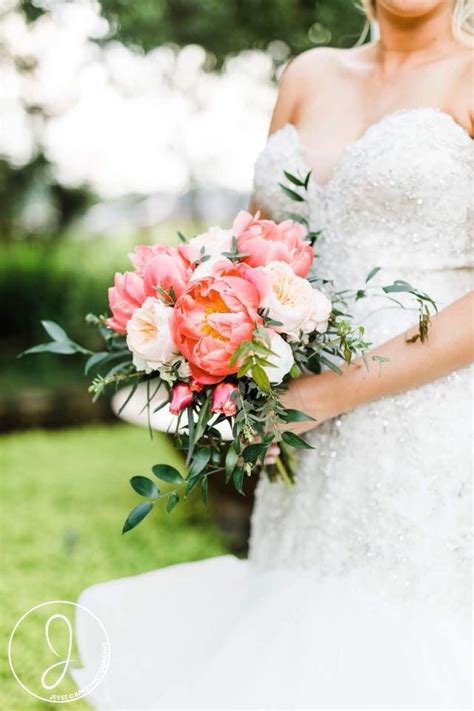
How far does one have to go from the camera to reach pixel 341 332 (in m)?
1.61

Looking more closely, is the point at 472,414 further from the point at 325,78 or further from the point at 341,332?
the point at 325,78

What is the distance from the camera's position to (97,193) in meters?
9.60

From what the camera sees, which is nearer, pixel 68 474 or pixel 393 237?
pixel 393 237

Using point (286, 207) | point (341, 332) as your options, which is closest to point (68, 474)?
point (286, 207)

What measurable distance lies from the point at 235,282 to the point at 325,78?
96cm

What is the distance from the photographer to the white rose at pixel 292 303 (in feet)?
5.08

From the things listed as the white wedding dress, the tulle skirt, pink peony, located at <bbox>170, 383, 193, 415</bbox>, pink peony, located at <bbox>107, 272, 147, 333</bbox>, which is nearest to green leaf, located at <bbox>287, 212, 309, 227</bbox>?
the white wedding dress

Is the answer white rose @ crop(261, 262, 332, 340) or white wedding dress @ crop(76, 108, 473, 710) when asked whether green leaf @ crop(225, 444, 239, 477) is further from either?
white wedding dress @ crop(76, 108, 473, 710)

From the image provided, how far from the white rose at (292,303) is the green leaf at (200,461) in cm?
28

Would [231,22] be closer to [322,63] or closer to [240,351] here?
[322,63]

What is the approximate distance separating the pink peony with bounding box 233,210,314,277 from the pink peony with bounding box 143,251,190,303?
0.14 metres

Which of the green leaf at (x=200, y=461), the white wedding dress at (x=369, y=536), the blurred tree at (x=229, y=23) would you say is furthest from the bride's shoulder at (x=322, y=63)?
the blurred tree at (x=229, y=23)

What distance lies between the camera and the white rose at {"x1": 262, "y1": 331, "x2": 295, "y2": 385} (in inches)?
60.4

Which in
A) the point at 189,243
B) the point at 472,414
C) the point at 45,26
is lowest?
the point at 45,26
